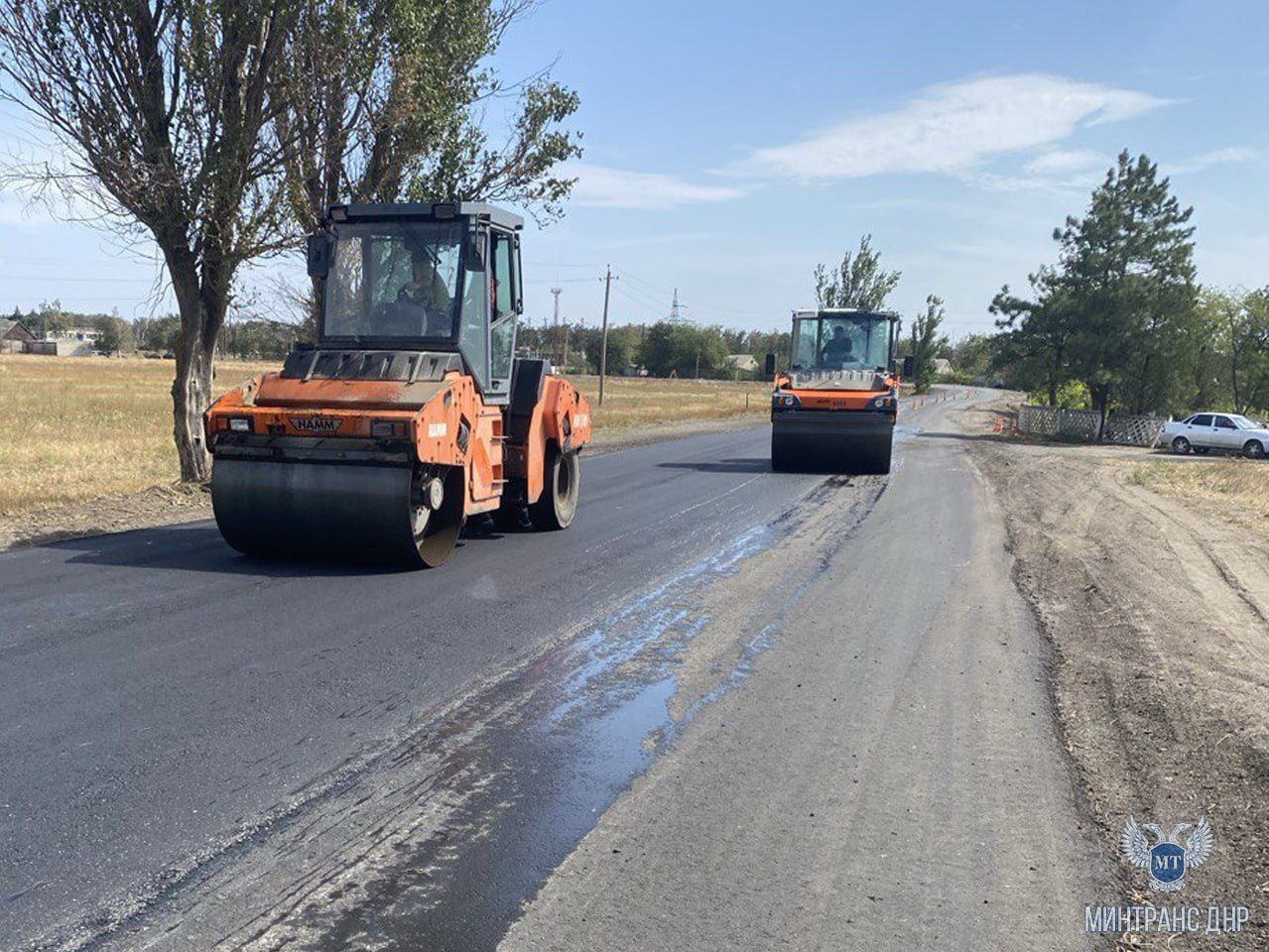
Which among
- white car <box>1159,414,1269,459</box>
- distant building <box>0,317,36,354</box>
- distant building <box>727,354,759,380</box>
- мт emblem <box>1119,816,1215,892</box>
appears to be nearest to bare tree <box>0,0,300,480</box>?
мт emblem <box>1119,816,1215,892</box>

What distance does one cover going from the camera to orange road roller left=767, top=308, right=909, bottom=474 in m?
18.8

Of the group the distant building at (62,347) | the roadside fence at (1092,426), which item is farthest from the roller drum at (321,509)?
the distant building at (62,347)

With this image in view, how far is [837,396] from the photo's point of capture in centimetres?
1883

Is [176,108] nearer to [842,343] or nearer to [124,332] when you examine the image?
[842,343]

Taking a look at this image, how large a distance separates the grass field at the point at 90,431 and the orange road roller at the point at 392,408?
4.63 metres

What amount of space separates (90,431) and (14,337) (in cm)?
12132

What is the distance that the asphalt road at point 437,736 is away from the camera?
3555mm

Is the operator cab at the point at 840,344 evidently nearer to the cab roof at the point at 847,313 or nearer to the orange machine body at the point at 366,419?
the cab roof at the point at 847,313

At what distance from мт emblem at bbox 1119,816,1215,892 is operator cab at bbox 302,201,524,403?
21.6 feet

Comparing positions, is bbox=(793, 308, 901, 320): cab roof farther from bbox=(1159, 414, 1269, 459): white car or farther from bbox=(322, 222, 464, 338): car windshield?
bbox=(1159, 414, 1269, 459): white car

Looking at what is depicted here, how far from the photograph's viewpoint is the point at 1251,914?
365cm

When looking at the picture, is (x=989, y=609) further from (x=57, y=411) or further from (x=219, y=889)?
(x=57, y=411)

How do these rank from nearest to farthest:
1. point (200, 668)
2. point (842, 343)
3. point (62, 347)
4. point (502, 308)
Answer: point (200, 668)
point (502, 308)
point (842, 343)
point (62, 347)

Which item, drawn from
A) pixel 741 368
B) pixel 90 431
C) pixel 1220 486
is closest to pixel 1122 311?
pixel 1220 486
